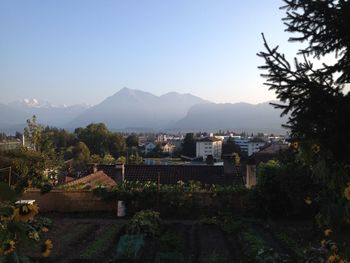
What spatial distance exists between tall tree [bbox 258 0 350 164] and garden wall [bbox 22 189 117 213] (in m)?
13.2

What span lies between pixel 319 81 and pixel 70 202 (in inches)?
534

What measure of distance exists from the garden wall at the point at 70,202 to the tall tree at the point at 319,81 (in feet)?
43.2

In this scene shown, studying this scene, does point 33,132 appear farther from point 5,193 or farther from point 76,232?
point 5,193

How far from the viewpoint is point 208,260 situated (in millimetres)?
9125

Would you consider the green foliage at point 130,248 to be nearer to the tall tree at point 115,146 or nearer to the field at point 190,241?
the field at point 190,241

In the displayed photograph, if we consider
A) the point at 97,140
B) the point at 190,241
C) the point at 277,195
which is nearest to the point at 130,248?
the point at 190,241

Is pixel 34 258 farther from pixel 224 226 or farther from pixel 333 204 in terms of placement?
pixel 333 204

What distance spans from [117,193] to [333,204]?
13.1 meters

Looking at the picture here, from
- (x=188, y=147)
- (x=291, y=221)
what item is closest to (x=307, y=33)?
(x=291, y=221)

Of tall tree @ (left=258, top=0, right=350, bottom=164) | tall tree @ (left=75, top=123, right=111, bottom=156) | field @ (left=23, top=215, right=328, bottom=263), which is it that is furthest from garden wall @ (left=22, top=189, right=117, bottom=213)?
tall tree @ (left=75, top=123, right=111, bottom=156)

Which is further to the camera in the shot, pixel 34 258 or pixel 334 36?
pixel 34 258

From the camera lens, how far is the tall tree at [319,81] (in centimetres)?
282

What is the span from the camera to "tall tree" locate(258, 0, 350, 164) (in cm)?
282

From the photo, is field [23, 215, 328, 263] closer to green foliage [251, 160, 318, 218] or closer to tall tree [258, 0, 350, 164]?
green foliage [251, 160, 318, 218]
